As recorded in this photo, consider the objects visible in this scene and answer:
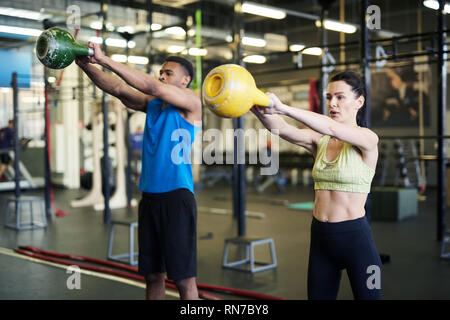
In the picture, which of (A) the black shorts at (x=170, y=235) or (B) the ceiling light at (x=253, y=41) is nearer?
(A) the black shorts at (x=170, y=235)

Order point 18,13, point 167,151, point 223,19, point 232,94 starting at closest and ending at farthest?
point 232,94 → point 167,151 → point 18,13 → point 223,19

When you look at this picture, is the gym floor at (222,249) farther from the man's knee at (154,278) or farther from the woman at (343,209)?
the woman at (343,209)

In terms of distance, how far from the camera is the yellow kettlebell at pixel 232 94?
55.1 inches

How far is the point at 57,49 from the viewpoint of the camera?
5.84 feet

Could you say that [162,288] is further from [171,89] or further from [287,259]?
[287,259]

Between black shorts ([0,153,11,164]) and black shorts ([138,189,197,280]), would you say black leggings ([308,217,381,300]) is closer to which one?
black shorts ([138,189,197,280])

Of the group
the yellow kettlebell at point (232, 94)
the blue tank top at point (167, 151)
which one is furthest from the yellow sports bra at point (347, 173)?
the blue tank top at point (167, 151)

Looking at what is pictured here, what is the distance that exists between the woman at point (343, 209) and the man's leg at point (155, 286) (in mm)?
818

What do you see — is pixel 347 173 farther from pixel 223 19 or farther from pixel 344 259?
pixel 223 19

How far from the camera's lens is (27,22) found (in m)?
11.5

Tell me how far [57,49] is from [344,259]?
1324 millimetres

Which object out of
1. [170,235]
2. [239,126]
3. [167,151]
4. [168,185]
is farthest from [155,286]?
[239,126]

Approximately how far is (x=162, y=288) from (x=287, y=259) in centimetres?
235

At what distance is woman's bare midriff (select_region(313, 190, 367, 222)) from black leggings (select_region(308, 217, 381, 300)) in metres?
0.02
